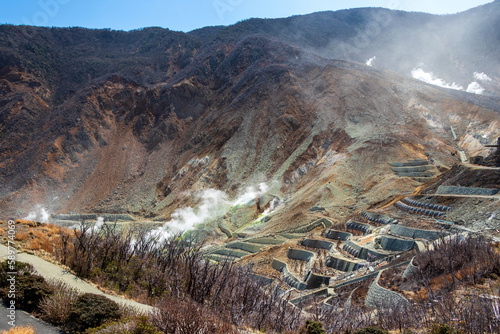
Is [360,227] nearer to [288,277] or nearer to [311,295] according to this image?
[288,277]

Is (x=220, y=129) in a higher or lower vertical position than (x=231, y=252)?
higher

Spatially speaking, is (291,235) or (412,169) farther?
(412,169)

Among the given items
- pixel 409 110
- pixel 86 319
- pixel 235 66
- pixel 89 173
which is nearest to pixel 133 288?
pixel 86 319

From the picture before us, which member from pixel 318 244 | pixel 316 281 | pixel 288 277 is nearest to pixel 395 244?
pixel 316 281

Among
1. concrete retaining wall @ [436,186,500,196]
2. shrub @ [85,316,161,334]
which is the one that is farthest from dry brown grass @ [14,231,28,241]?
concrete retaining wall @ [436,186,500,196]

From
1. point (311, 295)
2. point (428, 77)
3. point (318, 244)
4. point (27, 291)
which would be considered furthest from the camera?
point (428, 77)

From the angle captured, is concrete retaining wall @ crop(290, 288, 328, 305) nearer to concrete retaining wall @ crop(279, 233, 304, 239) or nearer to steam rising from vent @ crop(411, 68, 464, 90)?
concrete retaining wall @ crop(279, 233, 304, 239)
